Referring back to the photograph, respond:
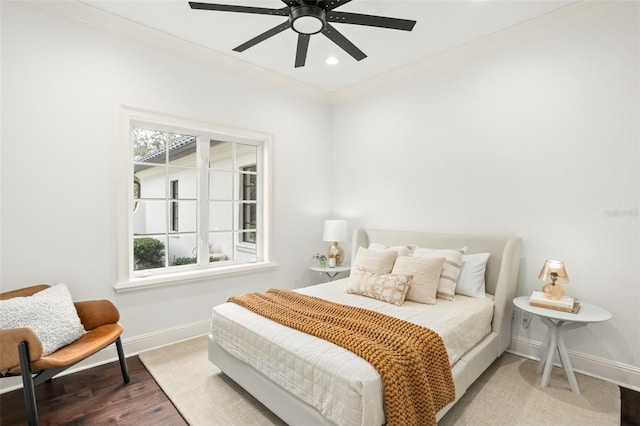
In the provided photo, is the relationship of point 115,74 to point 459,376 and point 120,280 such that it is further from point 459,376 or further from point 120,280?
point 459,376

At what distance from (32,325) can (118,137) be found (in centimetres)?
157

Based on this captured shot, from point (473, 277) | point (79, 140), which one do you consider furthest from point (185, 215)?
point (473, 277)

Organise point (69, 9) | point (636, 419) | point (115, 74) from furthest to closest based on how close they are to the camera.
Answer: point (115, 74)
point (69, 9)
point (636, 419)

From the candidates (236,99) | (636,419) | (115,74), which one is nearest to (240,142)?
(236,99)

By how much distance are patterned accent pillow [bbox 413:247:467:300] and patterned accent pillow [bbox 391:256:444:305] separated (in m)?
0.10

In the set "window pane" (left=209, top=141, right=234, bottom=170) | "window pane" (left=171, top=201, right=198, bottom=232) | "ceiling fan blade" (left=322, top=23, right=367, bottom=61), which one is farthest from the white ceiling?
"window pane" (left=171, top=201, right=198, bottom=232)

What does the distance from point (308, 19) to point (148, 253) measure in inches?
101

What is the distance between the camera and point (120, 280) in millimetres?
2910

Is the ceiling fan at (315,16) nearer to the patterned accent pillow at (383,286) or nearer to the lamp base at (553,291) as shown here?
the patterned accent pillow at (383,286)

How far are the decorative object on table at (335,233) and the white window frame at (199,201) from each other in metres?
0.73

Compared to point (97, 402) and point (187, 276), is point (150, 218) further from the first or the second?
point (97, 402)

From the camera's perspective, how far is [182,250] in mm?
3498

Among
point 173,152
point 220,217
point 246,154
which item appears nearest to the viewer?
point 173,152

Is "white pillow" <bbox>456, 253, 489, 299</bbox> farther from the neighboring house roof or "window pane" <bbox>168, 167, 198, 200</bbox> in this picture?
the neighboring house roof
